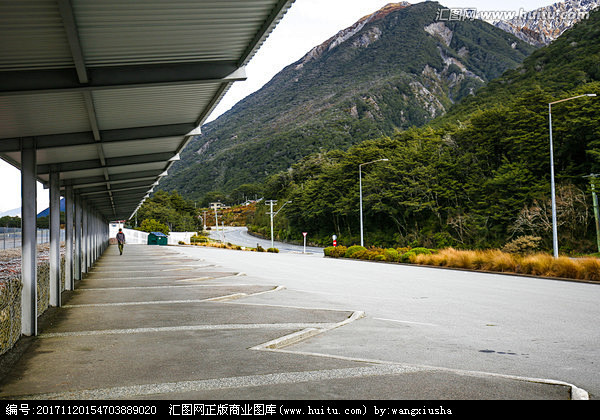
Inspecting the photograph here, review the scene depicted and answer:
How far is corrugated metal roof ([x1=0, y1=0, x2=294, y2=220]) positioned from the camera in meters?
6.30

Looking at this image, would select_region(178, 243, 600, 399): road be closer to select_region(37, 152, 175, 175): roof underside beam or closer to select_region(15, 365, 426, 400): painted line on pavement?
select_region(15, 365, 426, 400): painted line on pavement

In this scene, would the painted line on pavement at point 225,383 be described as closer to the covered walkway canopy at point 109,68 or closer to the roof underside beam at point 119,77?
the covered walkway canopy at point 109,68

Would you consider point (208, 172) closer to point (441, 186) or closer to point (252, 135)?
point (252, 135)

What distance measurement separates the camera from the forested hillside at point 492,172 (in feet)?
154

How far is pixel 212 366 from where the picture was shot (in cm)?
668

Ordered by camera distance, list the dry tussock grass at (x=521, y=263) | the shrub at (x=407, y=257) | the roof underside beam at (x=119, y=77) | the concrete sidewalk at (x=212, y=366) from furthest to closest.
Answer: the shrub at (x=407, y=257), the dry tussock grass at (x=521, y=263), the roof underside beam at (x=119, y=77), the concrete sidewalk at (x=212, y=366)

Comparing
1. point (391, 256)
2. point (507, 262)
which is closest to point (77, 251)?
point (507, 262)

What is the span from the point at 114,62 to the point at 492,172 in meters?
51.6

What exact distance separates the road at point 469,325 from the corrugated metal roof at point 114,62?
4.50 m

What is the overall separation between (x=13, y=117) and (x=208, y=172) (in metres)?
185

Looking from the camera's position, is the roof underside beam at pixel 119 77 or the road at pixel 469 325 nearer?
the road at pixel 469 325

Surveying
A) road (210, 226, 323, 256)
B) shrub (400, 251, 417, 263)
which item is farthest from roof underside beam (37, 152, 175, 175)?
road (210, 226, 323, 256)

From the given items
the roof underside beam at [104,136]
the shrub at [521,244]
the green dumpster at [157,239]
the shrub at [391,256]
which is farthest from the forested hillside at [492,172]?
the roof underside beam at [104,136]
